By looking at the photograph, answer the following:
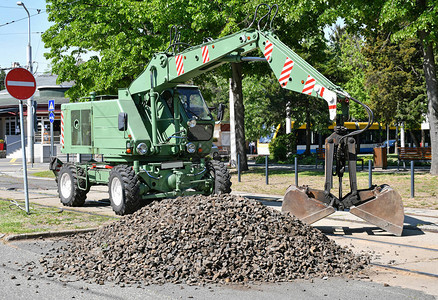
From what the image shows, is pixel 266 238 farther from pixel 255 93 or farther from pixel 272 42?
pixel 255 93

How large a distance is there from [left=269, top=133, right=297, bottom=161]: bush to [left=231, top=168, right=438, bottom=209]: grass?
38.8ft

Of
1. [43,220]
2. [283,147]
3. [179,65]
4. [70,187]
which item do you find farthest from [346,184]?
[283,147]

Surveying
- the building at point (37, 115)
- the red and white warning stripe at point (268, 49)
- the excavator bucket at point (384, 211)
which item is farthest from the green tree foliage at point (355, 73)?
the excavator bucket at point (384, 211)

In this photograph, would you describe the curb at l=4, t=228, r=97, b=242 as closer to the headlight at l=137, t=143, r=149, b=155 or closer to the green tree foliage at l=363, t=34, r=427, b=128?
the headlight at l=137, t=143, r=149, b=155

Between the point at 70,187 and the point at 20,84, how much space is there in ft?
11.9

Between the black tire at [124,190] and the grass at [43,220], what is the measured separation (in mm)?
561

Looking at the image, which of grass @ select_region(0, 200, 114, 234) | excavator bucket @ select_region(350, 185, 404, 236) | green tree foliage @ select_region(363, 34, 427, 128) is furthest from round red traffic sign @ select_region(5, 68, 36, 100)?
green tree foliage @ select_region(363, 34, 427, 128)

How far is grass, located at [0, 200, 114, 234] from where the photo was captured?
1026cm

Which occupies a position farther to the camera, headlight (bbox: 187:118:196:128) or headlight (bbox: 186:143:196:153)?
headlight (bbox: 186:143:196:153)

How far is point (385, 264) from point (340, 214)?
511 centimetres

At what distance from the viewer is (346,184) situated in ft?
60.4

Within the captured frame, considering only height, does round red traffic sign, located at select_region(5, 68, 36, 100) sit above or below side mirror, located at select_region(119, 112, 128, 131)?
above

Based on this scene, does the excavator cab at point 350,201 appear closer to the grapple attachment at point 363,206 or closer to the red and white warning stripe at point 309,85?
the grapple attachment at point 363,206

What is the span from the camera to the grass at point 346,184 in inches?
593
